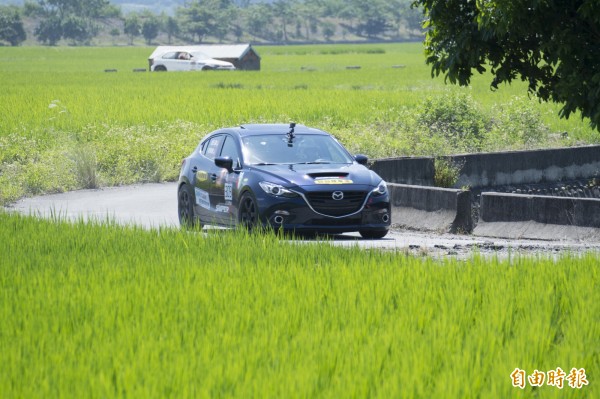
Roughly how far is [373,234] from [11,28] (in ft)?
565

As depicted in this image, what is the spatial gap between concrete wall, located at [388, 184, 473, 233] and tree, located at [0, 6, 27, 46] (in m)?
168

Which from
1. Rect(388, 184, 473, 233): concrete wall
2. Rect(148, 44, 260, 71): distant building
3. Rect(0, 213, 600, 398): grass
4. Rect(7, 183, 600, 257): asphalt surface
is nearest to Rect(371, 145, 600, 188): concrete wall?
Rect(388, 184, 473, 233): concrete wall

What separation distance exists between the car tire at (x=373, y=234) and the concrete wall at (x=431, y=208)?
6.28 feet

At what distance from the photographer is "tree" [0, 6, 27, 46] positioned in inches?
7135

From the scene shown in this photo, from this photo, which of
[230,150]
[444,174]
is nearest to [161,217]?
[230,150]

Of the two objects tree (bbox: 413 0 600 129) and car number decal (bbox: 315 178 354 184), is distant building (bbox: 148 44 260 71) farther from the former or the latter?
car number decal (bbox: 315 178 354 184)

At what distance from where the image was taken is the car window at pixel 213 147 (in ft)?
59.8

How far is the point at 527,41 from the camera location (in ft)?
62.6

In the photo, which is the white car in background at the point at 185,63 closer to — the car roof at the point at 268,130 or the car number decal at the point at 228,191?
the car roof at the point at 268,130

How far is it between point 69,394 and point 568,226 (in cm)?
1129

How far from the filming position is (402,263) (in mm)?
12297

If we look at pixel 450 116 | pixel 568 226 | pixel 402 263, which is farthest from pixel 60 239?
pixel 450 116

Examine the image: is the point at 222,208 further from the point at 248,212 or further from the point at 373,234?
the point at 373,234

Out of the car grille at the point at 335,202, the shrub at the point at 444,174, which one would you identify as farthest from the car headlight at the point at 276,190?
the shrub at the point at 444,174
